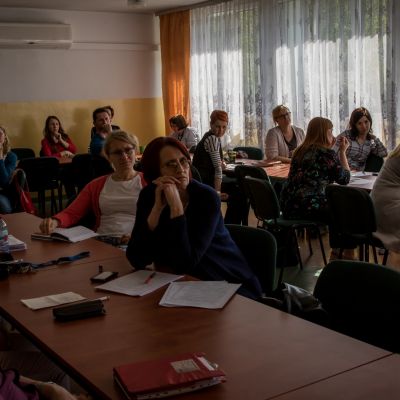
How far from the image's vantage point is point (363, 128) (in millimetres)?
6566

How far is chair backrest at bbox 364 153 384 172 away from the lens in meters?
6.43

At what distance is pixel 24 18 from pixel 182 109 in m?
2.71

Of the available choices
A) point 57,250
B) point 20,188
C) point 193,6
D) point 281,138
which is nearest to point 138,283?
point 57,250

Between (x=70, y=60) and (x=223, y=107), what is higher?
(x=70, y=60)

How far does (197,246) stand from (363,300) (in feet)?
2.62

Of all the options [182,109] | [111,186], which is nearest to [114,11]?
[182,109]

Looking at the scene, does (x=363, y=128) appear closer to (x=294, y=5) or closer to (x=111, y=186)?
(x=294, y=5)

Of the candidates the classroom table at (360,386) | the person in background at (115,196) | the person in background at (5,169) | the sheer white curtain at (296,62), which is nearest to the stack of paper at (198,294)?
the classroom table at (360,386)

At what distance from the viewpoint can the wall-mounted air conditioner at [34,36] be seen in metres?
9.08

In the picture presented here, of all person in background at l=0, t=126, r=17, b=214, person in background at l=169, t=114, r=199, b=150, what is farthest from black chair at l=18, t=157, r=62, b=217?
person in background at l=169, t=114, r=199, b=150

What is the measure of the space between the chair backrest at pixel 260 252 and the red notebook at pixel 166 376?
122 centimetres

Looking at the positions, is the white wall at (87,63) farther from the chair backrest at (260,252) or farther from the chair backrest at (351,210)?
the chair backrest at (260,252)

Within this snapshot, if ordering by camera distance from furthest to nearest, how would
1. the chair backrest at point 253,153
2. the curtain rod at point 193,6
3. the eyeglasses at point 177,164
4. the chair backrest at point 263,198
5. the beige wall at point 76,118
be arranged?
the beige wall at point 76,118, the curtain rod at point 193,6, the chair backrest at point 253,153, the chair backrest at point 263,198, the eyeglasses at point 177,164

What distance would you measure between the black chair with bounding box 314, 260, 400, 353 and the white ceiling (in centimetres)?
669
